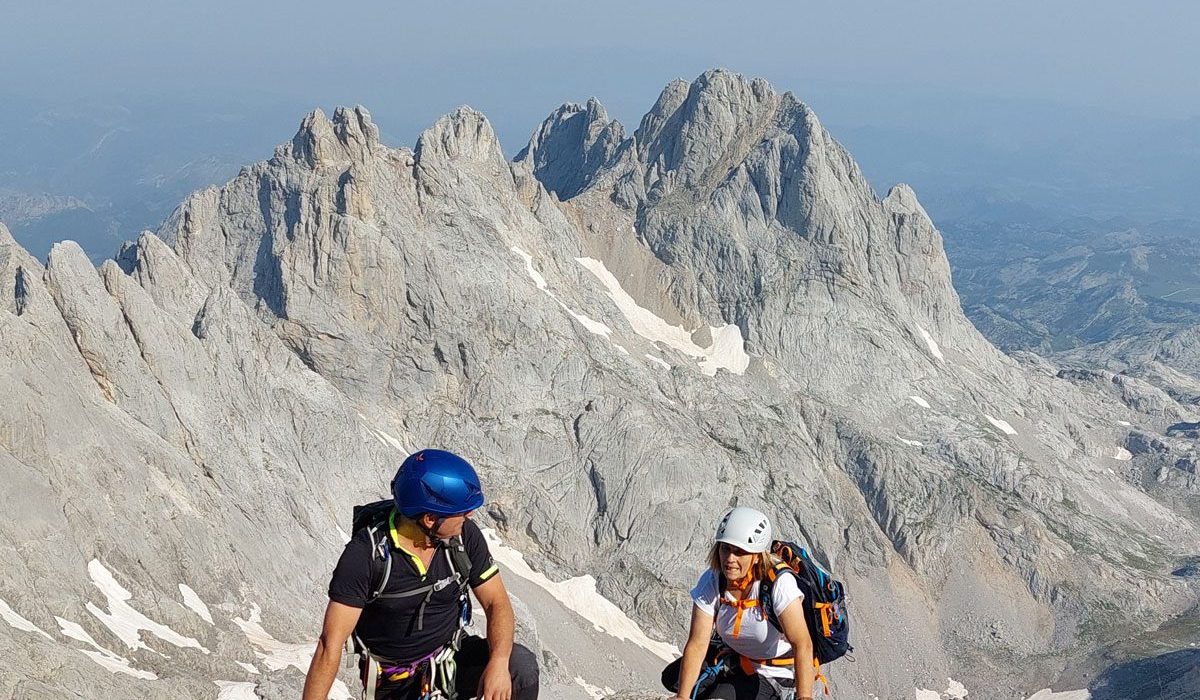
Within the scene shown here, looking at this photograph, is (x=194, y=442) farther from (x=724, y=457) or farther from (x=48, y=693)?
(x=724, y=457)

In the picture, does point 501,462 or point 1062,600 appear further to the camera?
point 1062,600

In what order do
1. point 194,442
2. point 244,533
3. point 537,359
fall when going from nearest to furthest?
point 244,533, point 194,442, point 537,359

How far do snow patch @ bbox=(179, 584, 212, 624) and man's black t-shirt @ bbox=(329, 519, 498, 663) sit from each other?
37.1 m

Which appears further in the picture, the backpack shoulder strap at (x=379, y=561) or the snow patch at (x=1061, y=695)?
the snow patch at (x=1061, y=695)

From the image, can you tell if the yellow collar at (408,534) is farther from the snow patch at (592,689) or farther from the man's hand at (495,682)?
the snow patch at (592,689)

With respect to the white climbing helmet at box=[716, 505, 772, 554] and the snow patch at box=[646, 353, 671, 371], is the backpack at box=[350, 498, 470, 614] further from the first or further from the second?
the snow patch at box=[646, 353, 671, 371]

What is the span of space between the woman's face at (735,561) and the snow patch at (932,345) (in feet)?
386

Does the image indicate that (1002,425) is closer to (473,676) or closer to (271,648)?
(271,648)

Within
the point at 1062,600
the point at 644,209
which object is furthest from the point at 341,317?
the point at 1062,600

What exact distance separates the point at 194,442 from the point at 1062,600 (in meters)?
82.8

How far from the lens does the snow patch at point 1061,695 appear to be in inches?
3290

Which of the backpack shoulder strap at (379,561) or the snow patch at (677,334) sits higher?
the backpack shoulder strap at (379,561)

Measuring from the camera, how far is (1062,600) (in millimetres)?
94000

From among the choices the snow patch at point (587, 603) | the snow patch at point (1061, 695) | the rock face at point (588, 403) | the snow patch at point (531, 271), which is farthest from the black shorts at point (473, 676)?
the snow patch at point (1061, 695)
